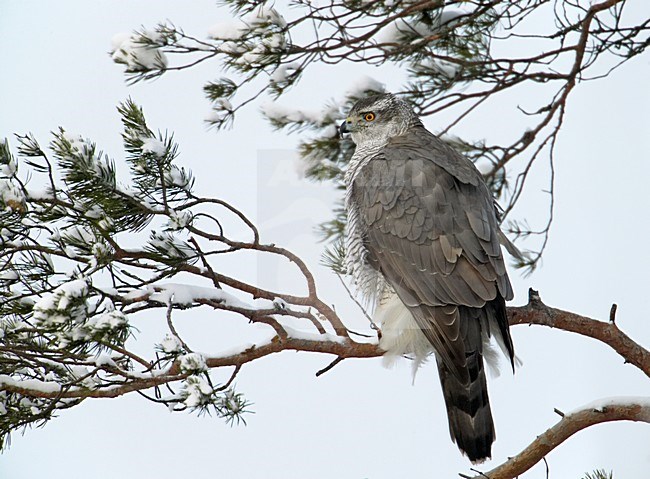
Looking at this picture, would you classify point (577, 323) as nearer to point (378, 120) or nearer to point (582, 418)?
point (582, 418)

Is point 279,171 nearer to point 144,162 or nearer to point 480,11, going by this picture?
point 480,11

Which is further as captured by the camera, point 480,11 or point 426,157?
point 480,11

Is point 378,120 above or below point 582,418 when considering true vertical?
above

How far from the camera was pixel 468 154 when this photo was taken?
3.44 meters

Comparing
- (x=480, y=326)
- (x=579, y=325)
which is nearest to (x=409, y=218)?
(x=480, y=326)

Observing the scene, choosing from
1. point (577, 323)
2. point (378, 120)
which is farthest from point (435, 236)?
point (378, 120)

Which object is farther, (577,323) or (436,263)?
(577,323)

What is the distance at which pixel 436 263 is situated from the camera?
244 cm

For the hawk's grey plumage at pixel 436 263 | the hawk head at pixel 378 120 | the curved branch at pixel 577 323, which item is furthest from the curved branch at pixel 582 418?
the hawk head at pixel 378 120

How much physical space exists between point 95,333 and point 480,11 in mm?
2083

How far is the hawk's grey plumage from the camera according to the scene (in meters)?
2.36

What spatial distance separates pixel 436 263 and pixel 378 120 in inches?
31.6

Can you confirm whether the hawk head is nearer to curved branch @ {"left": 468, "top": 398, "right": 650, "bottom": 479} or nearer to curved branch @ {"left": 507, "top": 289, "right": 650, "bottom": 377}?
curved branch @ {"left": 507, "top": 289, "right": 650, "bottom": 377}

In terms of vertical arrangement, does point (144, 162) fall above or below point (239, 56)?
below
